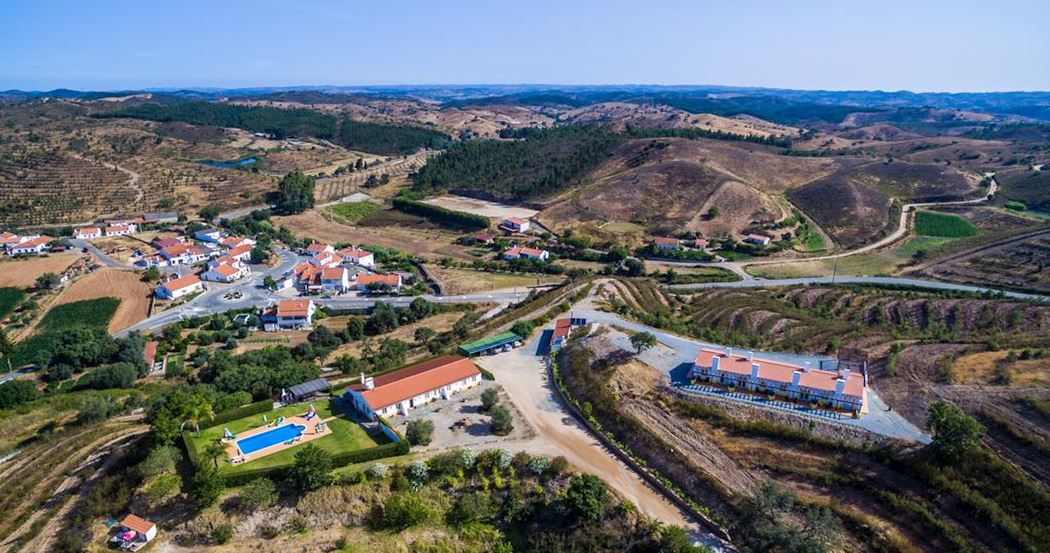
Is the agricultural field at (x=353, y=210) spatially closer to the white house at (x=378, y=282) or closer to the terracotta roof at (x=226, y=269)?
the terracotta roof at (x=226, y=269)

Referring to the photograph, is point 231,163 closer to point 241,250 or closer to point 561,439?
point 241,250

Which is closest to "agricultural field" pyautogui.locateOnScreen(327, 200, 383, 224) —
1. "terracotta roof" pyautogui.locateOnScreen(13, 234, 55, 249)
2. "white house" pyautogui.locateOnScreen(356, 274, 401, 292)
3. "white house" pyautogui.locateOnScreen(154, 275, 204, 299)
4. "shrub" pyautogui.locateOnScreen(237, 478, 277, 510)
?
"white house" pyautogui.locateOnScreen(356, 274, 401, 292)

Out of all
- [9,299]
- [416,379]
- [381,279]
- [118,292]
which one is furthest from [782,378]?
[9,299]

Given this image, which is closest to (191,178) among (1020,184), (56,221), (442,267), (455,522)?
(56,221)

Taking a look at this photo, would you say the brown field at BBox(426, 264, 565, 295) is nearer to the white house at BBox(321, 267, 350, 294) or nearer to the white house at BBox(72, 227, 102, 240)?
the white house at BBox(321, 267, 350, 294)

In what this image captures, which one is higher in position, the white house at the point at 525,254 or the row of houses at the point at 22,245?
the row of houses at the point at 22,245

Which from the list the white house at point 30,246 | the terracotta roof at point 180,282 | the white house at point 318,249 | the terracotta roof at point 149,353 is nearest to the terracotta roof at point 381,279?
the white house at point 318,249
